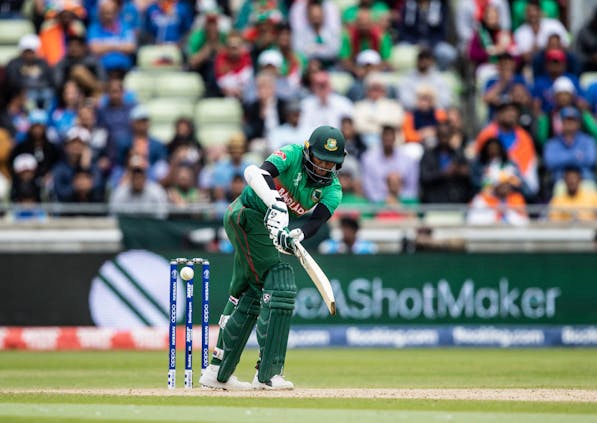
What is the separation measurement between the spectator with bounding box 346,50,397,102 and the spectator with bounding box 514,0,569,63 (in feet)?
7.70

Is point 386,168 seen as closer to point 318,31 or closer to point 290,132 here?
point 290,132

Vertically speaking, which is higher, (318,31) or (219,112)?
(318,31)

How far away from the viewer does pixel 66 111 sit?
17.7m

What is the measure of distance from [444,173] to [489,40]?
11.1 ft

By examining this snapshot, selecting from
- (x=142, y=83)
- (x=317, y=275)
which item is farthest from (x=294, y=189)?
(x=142, y=83)

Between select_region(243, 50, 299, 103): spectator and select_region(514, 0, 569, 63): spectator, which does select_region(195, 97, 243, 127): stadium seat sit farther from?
select_region(514, 0, 569, 63): spectator

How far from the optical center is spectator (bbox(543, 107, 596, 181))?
671 inches

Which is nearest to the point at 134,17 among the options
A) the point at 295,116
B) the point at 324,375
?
the point at 295,116

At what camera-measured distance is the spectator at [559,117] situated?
17.6 meters

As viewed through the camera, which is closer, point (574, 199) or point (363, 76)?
point (574, 199)

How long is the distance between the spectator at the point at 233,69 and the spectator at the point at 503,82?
3.51 meters

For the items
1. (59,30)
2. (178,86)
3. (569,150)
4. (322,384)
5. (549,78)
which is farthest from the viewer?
(59,30)

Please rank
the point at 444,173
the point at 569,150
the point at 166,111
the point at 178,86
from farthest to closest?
the point at 178,86, the point at 166,111, the point at 569,150, the point at 444,173

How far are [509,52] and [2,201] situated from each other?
7.57 m
